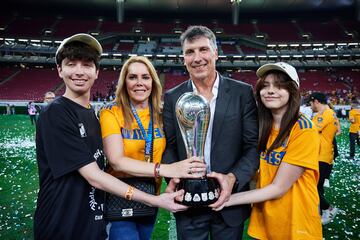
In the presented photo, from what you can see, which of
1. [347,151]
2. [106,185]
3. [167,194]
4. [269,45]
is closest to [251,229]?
[167,194]

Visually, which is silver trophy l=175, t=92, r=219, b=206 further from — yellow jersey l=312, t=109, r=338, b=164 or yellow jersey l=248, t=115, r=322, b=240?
yellow jersey l=312, t=109, r=338, b=164

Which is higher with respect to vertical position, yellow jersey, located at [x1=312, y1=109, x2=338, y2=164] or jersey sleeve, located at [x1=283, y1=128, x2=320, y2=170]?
yellow jersey, located at [x1=312, y1=109, x2=338, y2=164]

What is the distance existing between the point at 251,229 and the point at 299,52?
147ft

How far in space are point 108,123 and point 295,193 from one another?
1512 millimetres

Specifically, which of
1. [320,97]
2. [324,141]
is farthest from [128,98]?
Answer: [320,97]

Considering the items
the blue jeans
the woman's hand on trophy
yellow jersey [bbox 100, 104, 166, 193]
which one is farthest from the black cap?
the woman's hand on trophy

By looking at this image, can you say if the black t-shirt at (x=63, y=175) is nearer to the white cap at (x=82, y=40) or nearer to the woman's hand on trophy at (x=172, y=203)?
the white cap at (x=82, y=40)

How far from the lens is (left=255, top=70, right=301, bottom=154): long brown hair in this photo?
208 centimetres

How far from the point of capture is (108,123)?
224 centimetres

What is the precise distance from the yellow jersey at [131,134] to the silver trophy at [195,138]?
1.29ft

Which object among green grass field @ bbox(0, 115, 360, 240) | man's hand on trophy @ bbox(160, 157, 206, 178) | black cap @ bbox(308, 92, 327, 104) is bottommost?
green grass field @ bbox(0, 115, 360, 240)

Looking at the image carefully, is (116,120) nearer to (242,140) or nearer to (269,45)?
(242,140)

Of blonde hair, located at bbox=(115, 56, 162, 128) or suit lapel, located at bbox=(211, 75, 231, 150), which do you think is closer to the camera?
suit lapel, located at bbox=(211, 75, 231, 150)

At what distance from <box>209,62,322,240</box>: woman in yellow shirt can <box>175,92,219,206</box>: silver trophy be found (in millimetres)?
246
